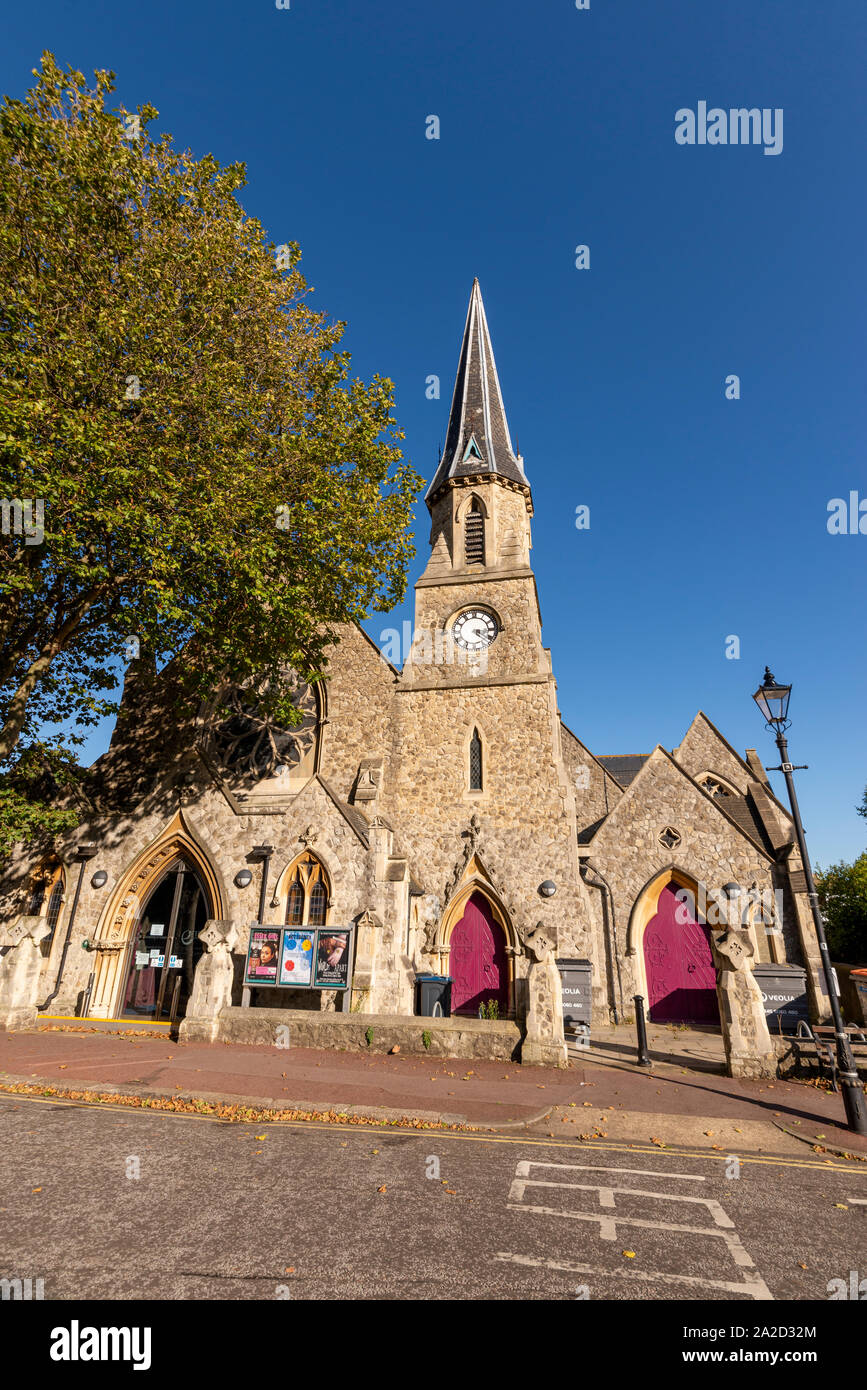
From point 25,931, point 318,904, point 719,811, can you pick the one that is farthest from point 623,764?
point 25,931

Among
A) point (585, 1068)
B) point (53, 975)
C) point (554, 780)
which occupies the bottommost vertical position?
point (585, 1068)

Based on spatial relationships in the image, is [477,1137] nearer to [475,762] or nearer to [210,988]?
[210,988]

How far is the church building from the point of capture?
15.3 m

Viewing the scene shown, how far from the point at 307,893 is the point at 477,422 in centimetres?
1967

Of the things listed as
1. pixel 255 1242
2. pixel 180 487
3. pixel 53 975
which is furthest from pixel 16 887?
pixel 255 1242

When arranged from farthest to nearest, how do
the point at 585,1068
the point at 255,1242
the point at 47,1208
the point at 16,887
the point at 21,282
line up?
1. the point at 16,887
2. the point at 21,282
3. the point at 585,1068
4. the point at 47,1208
5. the point at 255,1242

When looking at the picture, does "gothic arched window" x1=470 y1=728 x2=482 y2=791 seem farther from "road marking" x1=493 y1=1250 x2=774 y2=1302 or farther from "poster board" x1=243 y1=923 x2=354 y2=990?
"road marking" x1=493 y1=1250 x2=774 y2=1302

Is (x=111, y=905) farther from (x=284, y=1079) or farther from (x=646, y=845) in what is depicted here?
(x=646, y=845)

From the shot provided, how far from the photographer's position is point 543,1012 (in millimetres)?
10664

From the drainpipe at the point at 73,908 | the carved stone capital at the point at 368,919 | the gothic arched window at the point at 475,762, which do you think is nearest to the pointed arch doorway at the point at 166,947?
the drainpipe at the point at 73,908

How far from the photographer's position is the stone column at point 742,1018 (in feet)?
33.6

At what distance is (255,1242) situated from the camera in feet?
14.0
